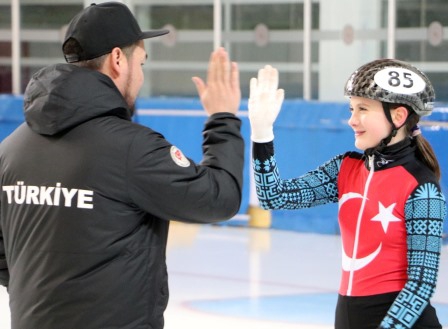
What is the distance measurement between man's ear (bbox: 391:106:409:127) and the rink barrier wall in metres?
6.03

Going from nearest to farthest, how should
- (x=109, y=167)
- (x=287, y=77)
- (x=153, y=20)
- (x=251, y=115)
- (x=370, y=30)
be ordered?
(x=109, y=167)
(x=251, y=115)
(x=370, y=30)
(x=287, y=77)
(x=153, y=20)

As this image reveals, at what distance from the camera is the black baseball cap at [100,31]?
2.61 metres

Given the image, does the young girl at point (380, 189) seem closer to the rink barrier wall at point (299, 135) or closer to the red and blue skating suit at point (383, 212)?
the red and blue skating suit at point (383, 212)

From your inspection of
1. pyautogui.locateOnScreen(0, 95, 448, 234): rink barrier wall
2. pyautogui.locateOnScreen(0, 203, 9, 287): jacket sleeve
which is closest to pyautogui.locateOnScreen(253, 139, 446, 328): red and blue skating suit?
pyautogui.locateOnScreen(0, 203, 9, 287): jacket sleeve

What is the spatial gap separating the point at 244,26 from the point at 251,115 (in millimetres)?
8818

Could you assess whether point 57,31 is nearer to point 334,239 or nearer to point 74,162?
point 334,239

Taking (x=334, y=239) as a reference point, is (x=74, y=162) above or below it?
above

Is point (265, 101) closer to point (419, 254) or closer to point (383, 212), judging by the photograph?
point (383, 212)

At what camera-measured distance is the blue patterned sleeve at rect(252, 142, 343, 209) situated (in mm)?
2965

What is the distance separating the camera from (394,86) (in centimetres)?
A: 287

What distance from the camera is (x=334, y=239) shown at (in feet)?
30.3

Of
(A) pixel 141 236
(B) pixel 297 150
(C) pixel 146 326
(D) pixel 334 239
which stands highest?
(A) pixel 141 236

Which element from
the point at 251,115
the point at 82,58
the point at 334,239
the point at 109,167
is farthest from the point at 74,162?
the point at 334,239

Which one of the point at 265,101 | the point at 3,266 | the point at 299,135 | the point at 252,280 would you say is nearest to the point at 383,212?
the point at 265,101
